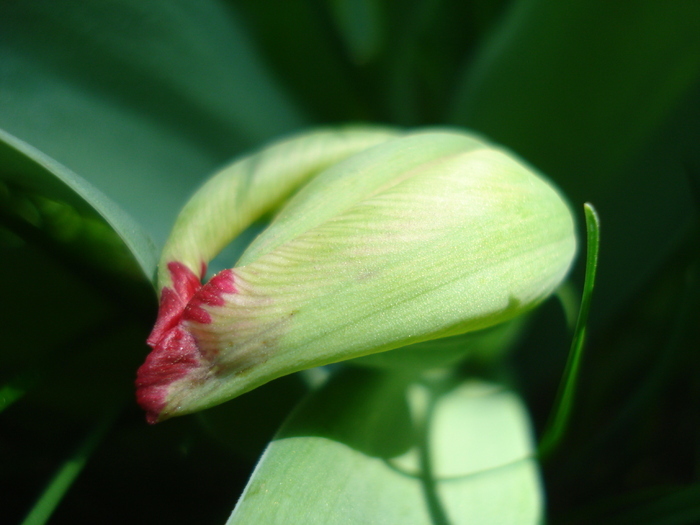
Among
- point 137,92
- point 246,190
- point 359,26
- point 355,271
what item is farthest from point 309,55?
point 355,271

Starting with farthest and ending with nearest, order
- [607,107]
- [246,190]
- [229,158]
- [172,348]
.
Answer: [229,158] → [607,107] → [246,190] → [172,348]

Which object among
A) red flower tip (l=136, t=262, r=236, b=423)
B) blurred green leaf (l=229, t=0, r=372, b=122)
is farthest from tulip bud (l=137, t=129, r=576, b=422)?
blurred green leaf (l=229, t=0, r=372, b=122)

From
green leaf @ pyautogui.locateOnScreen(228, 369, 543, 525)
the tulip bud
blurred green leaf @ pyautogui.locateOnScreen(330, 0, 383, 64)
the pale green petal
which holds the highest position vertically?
blurred green leaf @ pyautogui.locateOnScreen(330, 0, 383, 64)

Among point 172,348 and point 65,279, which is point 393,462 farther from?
point 65,279

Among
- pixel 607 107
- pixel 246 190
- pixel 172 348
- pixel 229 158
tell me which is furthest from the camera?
pixel 229 158

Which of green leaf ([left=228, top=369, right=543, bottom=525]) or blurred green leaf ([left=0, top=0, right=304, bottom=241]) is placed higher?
blurred green leaf ([left=0, top=0, right=304, bottom=241])

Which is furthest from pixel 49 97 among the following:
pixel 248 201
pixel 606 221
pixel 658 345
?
pixel 658 345

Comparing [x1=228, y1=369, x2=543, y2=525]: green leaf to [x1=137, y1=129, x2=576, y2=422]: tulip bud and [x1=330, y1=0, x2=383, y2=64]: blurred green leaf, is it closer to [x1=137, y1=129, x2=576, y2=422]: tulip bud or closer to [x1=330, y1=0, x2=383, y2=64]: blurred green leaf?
[x1=137, y1=129, x2=576, y2=422]: tulip bud
